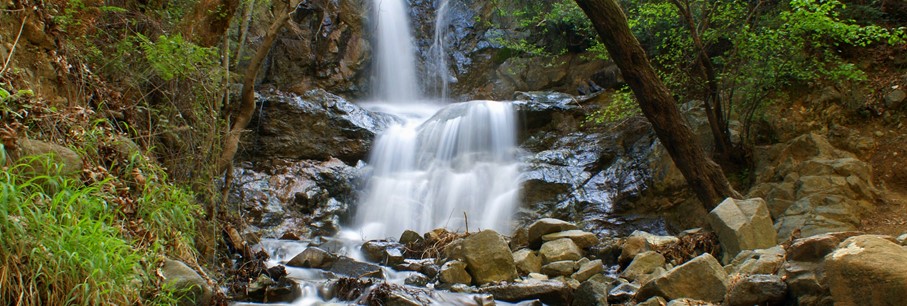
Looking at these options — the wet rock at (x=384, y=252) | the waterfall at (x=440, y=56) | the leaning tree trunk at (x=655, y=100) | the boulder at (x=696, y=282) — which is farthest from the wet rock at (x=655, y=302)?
the waterfall at (x=440, y=56)

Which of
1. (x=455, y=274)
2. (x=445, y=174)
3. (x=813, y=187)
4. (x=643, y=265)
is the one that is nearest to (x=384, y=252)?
(x=455, y=274)

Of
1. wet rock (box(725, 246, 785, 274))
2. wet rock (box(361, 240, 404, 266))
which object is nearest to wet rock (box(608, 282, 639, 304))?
wet rock (box(725, 246, 785, 274))

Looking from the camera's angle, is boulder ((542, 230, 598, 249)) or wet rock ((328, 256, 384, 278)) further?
boulder ((542, 230, 598, 249))

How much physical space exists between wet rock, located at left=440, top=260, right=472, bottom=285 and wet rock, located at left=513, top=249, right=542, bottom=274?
61 cm

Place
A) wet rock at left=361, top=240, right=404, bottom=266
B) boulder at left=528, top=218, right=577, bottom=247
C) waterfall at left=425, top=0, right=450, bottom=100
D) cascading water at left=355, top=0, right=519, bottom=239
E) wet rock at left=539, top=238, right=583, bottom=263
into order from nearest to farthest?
wet rock at left=539, top=238, right=583, bottom=263 → wet rock at left=361, top=240, right=404, bottom=266 → boulder at left=528, top=218, right=577, bottom=247 → cascading water at left=355, top=0, right=519, bottom=239 → waterfall at left=425, top=0, right=450, bottom=100

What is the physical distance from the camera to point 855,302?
2.86 metres

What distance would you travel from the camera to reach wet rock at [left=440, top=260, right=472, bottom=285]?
5777 mm

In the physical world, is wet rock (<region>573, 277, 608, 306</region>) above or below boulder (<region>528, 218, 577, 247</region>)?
above

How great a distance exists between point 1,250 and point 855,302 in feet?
13.6

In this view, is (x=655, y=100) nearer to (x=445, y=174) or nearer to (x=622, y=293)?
(x=622, y=293)

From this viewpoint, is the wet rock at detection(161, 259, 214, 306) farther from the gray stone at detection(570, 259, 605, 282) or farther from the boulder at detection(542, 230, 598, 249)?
the boulder at detection(542, 230, 598, 249)

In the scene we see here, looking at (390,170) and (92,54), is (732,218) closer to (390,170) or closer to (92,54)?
(92,54)

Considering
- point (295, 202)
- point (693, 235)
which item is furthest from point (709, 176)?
point (295, 202)

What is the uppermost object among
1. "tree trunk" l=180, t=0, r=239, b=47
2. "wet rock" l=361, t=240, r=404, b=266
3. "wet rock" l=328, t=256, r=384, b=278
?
"tree trunk" l=180, t=0, r=239, b=47
